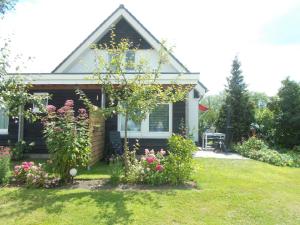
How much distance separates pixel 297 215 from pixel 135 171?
3768mm

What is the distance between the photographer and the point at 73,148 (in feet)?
25.1

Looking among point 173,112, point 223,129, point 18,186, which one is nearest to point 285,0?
point 173,112

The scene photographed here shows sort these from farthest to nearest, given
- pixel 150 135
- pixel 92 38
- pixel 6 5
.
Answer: pixel 92 38
pixel 150 135
pixel 6 5

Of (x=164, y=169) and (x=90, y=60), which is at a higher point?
(x=90, y=60)

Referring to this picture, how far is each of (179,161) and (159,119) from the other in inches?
191

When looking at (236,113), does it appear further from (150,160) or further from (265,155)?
(150,160)

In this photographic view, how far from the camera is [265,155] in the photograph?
1337 centimetres

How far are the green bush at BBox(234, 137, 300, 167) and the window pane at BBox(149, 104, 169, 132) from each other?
4.36m

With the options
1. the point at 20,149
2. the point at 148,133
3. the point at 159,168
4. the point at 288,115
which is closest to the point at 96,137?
the point at 148,133

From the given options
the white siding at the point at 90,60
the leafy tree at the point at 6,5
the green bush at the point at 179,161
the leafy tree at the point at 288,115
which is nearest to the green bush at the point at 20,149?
the white siding at the point at 90,60

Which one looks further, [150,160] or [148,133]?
[148,133]

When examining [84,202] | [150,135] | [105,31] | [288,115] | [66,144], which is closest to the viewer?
[84,202]

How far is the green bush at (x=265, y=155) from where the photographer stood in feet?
41.4

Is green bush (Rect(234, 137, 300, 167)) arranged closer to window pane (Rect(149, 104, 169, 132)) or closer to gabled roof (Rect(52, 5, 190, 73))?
window pane (Rect(149, 104, 169, 132))
